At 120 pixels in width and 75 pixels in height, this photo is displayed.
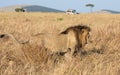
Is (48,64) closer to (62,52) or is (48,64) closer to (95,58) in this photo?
(62,52)

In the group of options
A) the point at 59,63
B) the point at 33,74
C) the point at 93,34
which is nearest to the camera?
the point at 33,74

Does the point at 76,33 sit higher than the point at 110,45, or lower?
higher

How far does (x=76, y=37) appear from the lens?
283 inches

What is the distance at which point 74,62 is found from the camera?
697 cm

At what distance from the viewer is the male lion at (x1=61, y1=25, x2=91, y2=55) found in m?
7.11

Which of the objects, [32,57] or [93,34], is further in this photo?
[93,34]

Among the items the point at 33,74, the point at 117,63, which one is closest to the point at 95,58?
the point at 117,63

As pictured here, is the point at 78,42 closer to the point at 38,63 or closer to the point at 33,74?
the point at 38,63

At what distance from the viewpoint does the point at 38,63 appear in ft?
23.7

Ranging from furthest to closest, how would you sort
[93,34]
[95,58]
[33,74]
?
[93,34] < [95,58] < [33,74]

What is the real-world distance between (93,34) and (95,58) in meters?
3.65

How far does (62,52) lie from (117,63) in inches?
36.0

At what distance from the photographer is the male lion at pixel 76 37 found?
711 cm

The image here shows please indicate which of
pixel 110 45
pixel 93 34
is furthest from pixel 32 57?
pixel 93 34
